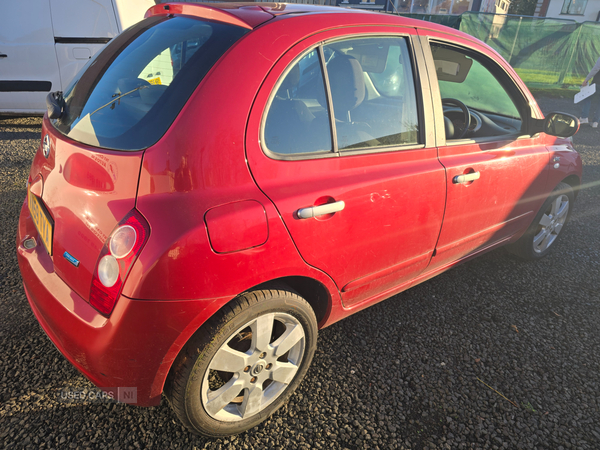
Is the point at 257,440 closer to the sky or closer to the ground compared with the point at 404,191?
closer to the ground

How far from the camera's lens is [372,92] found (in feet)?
6.72

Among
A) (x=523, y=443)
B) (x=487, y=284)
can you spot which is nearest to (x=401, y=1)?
(x=487, y=284)

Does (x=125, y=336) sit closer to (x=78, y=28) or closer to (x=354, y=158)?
(x=354, y=158)

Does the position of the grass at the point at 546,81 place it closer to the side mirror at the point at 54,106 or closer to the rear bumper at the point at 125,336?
the side mirror at the point at 54,106

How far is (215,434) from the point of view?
172 centimetres

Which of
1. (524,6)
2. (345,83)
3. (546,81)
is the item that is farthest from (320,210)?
(524,6)

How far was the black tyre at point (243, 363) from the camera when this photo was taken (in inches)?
59.8

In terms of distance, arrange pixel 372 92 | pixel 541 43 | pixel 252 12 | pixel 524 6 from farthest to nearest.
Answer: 1. pixel 524 6
2. pixel 541 43
3. pixel 372 92
4. pixel 252 12

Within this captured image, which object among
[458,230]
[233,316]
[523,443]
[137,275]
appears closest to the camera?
[137,275]

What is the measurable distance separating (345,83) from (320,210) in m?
0.64

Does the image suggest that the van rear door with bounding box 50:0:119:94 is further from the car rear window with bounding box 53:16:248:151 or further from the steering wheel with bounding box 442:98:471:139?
the steering wheel with bounding box 442:98:471:139

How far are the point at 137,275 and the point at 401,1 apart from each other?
24064 mm

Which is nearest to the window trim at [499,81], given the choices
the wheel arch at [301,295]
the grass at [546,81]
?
the wheel arch at [301,295]

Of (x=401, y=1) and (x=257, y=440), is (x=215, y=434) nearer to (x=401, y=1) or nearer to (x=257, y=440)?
(x=257, y=440)
